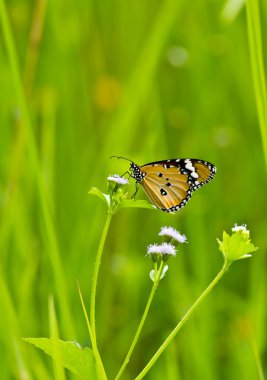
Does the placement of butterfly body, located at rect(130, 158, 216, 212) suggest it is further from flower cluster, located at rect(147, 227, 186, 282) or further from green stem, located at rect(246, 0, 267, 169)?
flower cluster, located at rect(147, 227, 186, 282)

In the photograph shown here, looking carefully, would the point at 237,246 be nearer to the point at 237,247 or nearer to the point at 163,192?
the point at 237,247

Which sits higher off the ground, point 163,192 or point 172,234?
point 163,192

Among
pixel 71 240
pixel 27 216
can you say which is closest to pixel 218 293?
pixel 71 240

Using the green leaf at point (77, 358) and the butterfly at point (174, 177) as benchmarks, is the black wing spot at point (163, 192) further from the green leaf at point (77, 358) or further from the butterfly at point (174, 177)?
the green leaf at point (77, 358)

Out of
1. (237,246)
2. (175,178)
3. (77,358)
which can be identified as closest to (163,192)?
(175,178)

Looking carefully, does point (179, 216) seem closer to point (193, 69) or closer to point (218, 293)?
point (218, 293)

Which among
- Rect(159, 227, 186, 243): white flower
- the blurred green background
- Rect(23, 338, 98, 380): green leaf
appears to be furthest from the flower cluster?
the blurred green background
